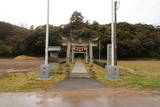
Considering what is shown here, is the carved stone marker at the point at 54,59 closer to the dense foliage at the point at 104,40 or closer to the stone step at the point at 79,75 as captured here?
the stone step at the point at 79,75

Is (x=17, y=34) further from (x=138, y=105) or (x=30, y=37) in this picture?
(x=138, y=105)

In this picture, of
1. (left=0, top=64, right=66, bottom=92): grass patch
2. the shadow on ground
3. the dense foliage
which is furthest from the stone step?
the dense foliage

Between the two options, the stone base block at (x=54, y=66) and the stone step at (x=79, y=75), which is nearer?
the stone step at (x=79, y=75)

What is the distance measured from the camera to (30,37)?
45.5 m

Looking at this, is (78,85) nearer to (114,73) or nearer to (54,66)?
(114,73)

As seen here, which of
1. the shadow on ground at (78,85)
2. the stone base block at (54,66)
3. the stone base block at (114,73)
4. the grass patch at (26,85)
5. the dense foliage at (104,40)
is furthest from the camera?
the dense foliage at (104,40)

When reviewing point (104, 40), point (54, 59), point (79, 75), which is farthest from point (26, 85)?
point (104, 40)

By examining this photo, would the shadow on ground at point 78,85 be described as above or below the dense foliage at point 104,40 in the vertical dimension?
below

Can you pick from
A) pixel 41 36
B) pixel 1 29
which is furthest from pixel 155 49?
pixel 1 29

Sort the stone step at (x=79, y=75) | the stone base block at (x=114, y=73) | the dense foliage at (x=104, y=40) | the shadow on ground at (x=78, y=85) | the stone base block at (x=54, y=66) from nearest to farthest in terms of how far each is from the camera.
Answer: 1. the shadow on ground at (x=78, y=85)
2. the stone base block at (x=114, y=73)
3. the stone step at (x=79, y=75)
4. the stone base block at (x=54, y=66)
5. the dense foliage at (x=104, y=40)

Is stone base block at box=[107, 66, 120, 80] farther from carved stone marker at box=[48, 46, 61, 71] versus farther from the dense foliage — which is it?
the dense foliage

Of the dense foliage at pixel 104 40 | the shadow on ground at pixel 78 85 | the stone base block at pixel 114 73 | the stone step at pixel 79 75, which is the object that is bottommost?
the shadow on ground at pixel 78 85

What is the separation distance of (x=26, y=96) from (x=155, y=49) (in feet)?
161

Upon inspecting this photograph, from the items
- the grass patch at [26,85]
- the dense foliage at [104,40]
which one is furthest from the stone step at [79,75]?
the dense foliage at [104,40]
